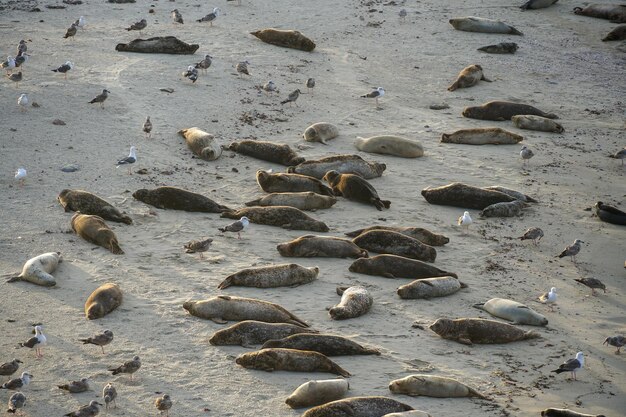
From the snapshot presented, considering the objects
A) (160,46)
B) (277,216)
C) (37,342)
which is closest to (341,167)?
(277,216)

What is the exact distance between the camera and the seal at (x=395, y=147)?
67.4 ft

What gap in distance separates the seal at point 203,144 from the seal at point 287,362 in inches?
319

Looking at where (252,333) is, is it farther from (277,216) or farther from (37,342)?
(277,216)

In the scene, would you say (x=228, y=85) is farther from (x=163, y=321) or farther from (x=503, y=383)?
(x=503, y=383)

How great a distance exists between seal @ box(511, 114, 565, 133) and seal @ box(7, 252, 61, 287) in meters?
12.6

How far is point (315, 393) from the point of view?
11.1m

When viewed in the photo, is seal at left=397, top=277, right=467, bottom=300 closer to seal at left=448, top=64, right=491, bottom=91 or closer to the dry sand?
the dry sand

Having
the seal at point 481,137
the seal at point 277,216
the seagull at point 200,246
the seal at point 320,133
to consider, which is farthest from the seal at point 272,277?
the seal at point 481,137

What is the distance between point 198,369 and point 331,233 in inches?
213

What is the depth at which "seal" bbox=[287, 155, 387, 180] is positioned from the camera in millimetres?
19109

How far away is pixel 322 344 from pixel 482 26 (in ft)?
63.4

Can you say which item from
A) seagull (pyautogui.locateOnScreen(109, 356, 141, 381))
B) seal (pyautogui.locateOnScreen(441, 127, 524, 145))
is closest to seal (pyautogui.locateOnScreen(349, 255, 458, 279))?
seagull (pyautogui.locateOnScreen(109, 356, 141, 381))

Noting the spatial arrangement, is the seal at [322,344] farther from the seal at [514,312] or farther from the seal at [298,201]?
the seal at [298,201]

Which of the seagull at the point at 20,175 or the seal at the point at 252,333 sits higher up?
the seal at the point at 252,333
